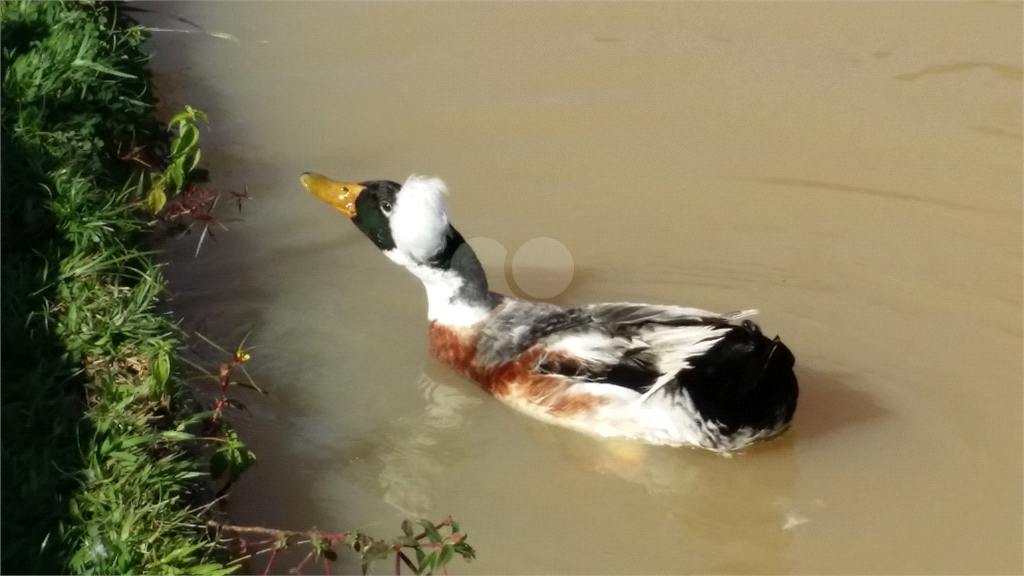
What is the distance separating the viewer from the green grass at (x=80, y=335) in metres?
3.07

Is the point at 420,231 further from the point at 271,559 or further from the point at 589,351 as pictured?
the point at 271,559

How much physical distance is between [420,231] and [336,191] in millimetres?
440

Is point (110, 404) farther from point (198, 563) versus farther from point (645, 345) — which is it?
point (645, 345)

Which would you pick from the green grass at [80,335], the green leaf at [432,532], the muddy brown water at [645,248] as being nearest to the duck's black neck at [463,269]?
the muddy brown water at [645,248]

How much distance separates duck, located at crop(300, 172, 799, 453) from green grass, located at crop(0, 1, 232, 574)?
91 cm

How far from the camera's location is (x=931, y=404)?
4418mm

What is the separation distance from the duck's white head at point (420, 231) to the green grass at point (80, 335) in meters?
0.84

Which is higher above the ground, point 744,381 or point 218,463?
point 744,381

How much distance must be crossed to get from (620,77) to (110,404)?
3943 millimetres

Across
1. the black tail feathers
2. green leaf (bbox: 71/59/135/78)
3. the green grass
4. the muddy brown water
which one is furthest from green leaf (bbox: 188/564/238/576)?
green leaf (bbox: 71/59/135/78)

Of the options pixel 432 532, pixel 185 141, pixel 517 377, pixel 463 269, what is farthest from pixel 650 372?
pixel 185 141

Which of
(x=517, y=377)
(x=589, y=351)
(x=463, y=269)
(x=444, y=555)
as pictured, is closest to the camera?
(x=444, y=555)

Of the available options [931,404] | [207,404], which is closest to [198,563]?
[207,404]

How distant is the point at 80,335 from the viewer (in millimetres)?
3629
